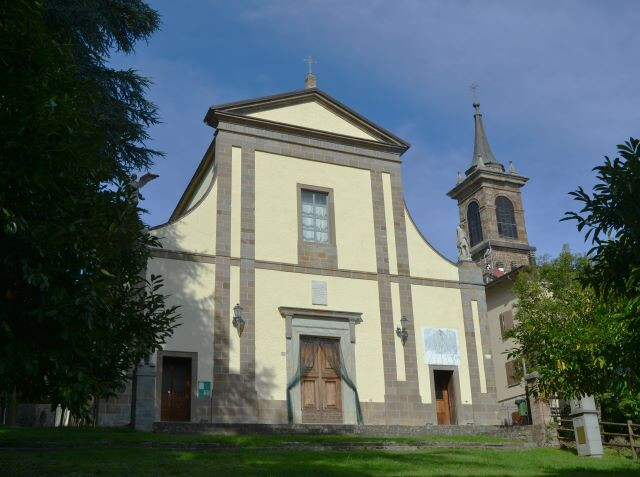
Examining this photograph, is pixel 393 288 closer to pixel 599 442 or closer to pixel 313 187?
pixel 313 187

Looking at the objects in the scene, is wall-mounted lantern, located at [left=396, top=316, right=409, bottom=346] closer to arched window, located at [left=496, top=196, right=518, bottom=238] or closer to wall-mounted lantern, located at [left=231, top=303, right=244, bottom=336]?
wall-mounted lantern, located at [left=231, top=303, right=244, bottom=336]

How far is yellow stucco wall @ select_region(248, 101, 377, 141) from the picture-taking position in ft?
75.3

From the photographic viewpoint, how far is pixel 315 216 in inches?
882

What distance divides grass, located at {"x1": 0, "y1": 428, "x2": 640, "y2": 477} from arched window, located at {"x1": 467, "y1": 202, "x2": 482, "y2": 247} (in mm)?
44684

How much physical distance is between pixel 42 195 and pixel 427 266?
16.6m

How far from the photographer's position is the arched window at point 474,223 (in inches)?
2319

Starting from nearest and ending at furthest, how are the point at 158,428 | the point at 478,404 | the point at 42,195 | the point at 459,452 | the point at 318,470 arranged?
the point at 42,195, the point at 318,470, the point at 459,452, the point at 158,428, the point at 478,404

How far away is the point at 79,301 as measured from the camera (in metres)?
7.32

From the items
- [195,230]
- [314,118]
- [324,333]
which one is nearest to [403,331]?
[324,333]

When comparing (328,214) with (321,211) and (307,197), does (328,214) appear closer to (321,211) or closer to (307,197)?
(321,211)

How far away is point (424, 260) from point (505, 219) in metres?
37.2

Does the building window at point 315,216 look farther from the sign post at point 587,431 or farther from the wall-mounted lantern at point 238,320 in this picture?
the sign post at point 587,431

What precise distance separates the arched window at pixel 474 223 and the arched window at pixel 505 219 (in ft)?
5.40

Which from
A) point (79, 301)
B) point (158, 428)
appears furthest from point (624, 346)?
point (158, 428)
